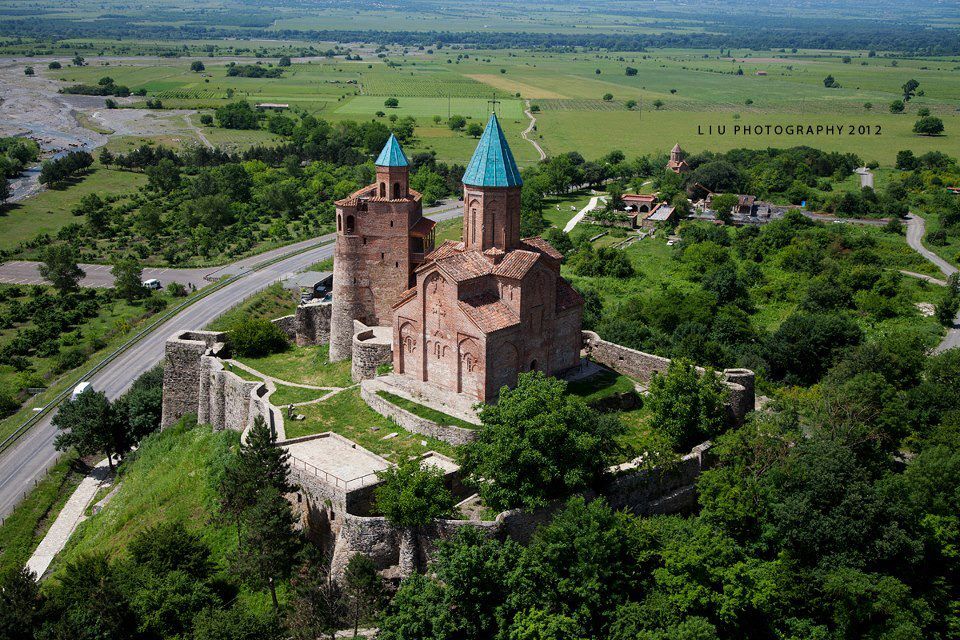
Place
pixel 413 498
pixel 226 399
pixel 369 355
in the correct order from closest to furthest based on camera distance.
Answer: pixel 413 498 < pixel 369 355 < pixel 226 399

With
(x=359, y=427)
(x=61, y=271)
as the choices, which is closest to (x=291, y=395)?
(x=359, y=427)

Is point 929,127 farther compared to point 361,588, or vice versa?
point 929,127

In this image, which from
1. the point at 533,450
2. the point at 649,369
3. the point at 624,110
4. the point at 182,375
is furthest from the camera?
the point at 624,110

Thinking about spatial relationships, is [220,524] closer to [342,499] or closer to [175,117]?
[342,499]

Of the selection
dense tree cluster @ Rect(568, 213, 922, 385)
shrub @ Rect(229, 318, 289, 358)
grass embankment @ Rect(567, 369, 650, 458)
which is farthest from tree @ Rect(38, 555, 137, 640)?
dense tree cluster @ Rect(568, 213, 922, 385)

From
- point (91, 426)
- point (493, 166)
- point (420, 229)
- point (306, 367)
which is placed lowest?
point (91, 426)

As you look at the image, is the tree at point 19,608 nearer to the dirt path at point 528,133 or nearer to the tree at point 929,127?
the dirt path at point 528,133

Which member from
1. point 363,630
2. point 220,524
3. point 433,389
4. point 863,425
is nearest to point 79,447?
point 220,524

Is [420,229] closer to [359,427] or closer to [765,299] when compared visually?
[359,427]
